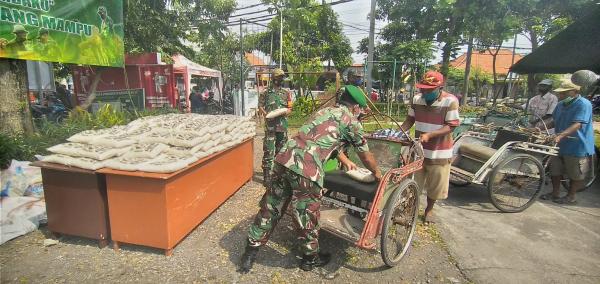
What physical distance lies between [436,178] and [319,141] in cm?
194

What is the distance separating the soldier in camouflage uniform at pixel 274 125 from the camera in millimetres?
5047

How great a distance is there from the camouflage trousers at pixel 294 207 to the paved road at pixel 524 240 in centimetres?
153

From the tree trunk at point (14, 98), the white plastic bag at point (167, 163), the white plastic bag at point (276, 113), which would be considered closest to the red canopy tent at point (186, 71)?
the tree trunk at point (14, 98)

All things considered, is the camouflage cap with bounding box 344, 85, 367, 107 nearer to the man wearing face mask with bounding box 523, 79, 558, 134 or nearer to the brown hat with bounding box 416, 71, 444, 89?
the brown hat with bounding box 416, 71, 444, 89

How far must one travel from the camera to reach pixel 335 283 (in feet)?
9.36

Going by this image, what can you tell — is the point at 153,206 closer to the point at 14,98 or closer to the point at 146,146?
the point at 146,146

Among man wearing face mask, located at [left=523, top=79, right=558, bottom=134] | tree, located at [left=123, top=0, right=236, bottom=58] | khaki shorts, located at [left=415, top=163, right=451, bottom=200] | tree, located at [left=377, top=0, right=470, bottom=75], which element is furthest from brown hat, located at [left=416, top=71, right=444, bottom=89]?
tree, located at [left=377, top=0, right=470, bottom=75]

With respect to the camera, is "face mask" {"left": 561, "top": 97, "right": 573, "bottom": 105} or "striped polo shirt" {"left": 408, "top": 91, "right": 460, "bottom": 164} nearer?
"striped polo shirt" {"left": 408, "top": 91, "right": 460, "bottom": 164}

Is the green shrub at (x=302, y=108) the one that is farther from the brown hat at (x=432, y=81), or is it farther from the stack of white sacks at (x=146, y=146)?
the brown hat at (x=432, y=81)

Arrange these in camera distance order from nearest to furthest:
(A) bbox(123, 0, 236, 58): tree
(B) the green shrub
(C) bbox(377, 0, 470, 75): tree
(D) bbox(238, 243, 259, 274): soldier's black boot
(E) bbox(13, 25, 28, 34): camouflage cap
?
(D) bbox(238, 243, 259, 274): soldier's black boot
(E) bbox(13, 25, 28, 34): camouflage cap
(A) bbox(123, 0, 236, 58): tree
(B) the green shrub
(C) bbox(377, 0, 470, 75): tree

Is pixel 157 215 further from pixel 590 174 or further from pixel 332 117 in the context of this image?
pixel 590 174

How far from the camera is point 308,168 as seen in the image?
261cm

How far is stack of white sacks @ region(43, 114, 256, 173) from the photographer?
9.91ft

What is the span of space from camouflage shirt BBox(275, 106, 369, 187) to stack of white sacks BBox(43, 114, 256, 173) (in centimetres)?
110
